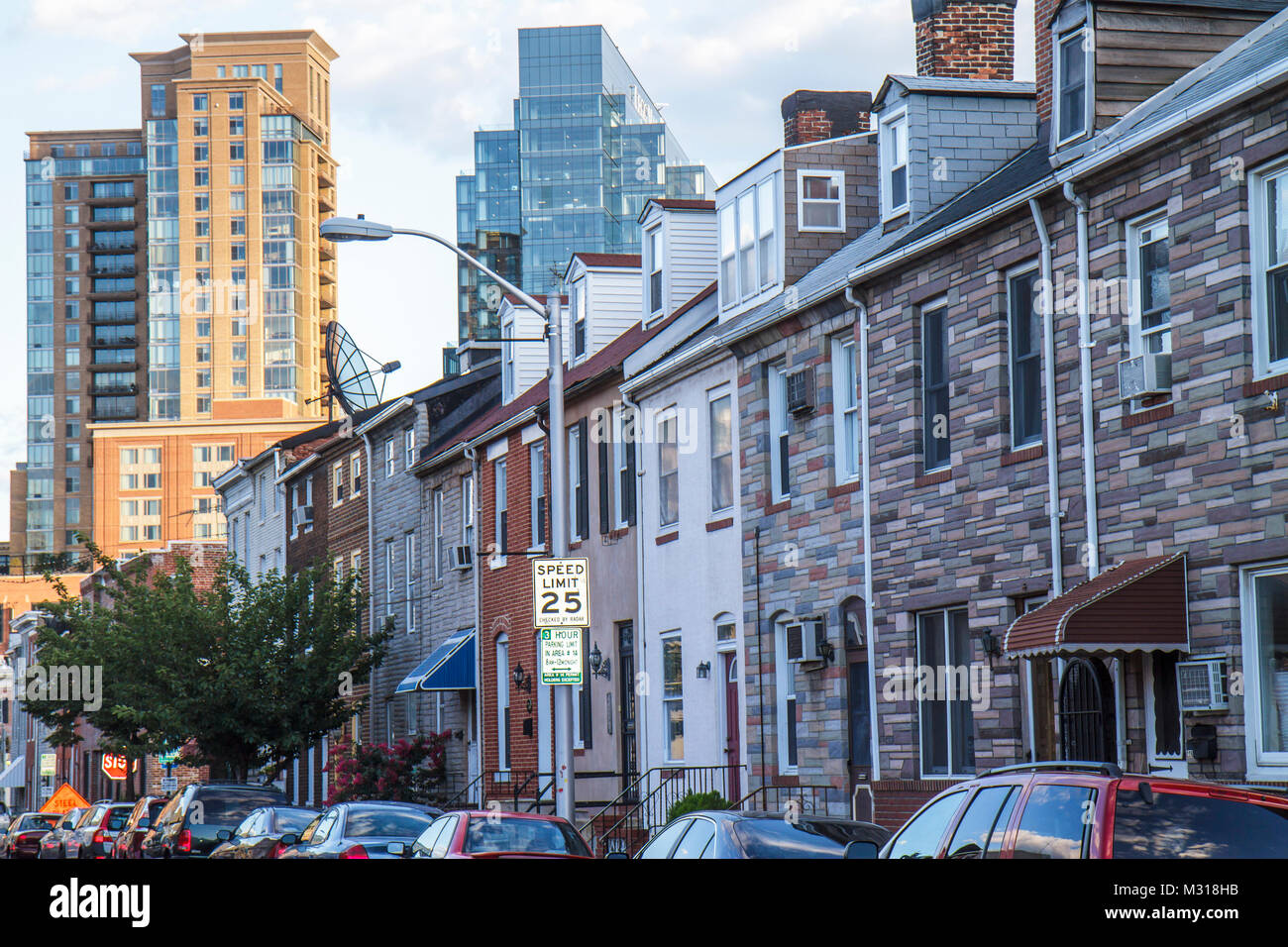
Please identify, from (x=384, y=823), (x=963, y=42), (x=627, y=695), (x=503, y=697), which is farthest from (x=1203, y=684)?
(x=503, y=697)

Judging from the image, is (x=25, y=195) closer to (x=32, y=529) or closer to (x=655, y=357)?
(x=32, y=529)

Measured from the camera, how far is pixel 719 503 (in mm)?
25219

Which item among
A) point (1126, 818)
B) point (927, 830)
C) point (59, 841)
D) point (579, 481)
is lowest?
point (59, 841)

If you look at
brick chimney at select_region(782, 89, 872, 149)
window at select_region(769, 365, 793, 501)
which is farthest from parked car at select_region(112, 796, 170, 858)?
brick chimney at select_region(782, 89, 872, 149)

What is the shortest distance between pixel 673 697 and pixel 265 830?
7.04 m

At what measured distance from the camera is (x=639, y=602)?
27453mm

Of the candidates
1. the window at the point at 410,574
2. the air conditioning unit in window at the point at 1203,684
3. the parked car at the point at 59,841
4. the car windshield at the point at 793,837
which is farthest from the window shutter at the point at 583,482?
the car windshield at the point at 793,837

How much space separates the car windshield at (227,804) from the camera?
2491 cm

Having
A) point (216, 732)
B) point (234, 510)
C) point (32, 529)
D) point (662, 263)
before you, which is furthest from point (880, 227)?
point (32, 529)

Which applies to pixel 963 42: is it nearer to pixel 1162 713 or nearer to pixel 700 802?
pixel 700 802

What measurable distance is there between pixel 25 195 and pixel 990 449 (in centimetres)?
17305

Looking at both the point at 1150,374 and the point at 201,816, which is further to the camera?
the point at 201,816

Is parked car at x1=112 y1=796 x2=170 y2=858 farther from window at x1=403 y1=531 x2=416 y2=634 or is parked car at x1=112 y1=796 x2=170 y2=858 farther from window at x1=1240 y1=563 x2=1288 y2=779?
window at x1=1240 y1=563 x2=1288 y2=779

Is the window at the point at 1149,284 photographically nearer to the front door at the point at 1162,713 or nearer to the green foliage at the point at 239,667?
the front door at the point at 1162,713
